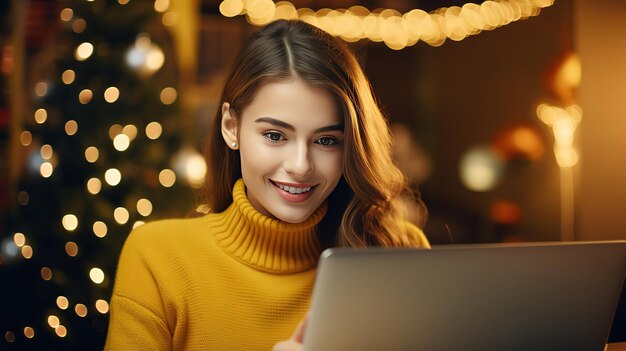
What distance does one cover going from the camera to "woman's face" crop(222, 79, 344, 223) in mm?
1278

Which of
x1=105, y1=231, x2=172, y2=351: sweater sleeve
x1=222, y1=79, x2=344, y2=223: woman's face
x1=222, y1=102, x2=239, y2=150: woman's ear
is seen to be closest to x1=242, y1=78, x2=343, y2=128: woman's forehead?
x1=222, y1=79, x2=344, y2=223: woman's face

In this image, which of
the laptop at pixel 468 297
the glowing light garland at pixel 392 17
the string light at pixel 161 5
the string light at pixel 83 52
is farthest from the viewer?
the glowing light garland at pixel 392 17

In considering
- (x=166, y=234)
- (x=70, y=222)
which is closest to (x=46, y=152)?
(x=70, y=222)

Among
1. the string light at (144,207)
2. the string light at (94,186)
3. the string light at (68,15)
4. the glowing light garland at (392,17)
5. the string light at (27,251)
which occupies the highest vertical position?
the glowing light garland at (392,17)

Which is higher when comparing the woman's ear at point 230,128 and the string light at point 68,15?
the string light at point 68,15

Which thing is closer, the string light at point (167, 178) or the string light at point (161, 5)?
the string light at point (167, 178)

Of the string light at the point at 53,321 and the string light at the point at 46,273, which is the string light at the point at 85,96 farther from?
the string light at the point at 53,321

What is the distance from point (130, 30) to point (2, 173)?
1.66 meters

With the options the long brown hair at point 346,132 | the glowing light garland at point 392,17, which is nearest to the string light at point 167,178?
the long brown hair at point 346,132

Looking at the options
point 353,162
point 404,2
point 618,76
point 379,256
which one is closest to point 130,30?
point 353,162

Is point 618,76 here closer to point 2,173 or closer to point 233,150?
point 233,150

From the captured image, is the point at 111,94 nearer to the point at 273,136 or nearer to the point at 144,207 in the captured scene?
the point at 144,207

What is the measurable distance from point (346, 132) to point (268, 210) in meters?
0.23

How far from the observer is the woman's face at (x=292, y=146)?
1.28 metres
